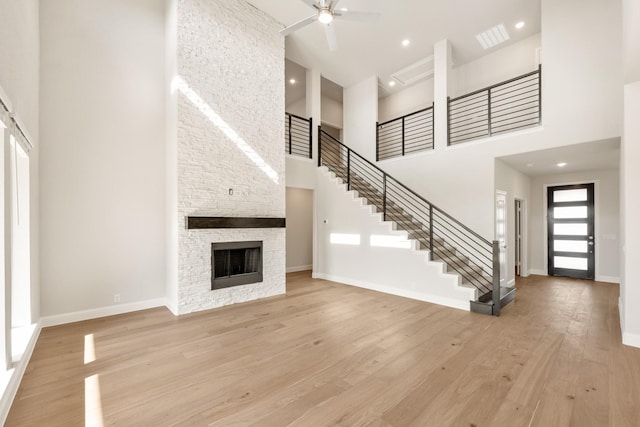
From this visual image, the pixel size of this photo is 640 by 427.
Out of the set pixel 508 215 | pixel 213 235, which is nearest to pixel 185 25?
pixel 213 235

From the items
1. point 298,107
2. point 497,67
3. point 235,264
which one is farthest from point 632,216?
point 298,107

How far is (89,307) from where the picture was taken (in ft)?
13.9

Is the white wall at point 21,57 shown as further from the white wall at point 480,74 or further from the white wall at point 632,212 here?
the white wall at point 480,74

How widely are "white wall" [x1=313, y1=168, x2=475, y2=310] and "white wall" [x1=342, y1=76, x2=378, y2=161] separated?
6.13 ft

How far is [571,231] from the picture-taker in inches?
294

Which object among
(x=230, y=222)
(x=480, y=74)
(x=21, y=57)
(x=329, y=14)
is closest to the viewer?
(x=21, y=57)

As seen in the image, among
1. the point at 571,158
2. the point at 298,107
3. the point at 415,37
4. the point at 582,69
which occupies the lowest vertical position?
the point at 571,158

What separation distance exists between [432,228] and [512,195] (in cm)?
282

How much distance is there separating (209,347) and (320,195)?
467cm

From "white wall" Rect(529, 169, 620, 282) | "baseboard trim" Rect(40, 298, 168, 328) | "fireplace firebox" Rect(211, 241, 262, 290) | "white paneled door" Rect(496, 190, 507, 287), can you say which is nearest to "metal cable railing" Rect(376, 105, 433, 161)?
"white paneled door" Rect(496, 190, 507, 287)

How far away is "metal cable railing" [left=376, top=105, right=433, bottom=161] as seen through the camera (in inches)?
298

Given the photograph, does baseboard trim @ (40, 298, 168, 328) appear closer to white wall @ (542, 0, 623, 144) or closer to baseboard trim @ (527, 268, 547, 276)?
white wall @ (542, 0, 623, 144)

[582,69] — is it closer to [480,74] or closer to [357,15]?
[480,74]

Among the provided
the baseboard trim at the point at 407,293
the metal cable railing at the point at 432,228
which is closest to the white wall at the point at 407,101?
the metal cable railing at the point at 432,228
